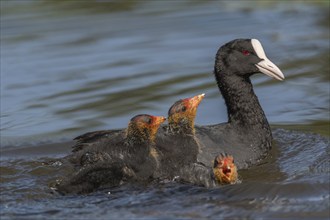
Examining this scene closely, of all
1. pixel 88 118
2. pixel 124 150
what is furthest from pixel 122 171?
pixel 88 118

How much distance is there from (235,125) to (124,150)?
4.17 feet

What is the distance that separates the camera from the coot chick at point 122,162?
25.3 feet

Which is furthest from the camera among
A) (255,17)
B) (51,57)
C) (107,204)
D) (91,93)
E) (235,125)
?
(255,17)

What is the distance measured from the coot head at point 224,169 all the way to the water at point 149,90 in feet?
0.30

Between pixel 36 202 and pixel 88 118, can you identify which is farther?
pixel 88 118

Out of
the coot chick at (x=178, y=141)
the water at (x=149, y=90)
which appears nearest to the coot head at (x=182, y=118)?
the coot chick at (x=178, y=141)

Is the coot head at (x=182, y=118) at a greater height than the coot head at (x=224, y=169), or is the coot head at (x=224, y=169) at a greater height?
the coot head at (x=182, y=118)

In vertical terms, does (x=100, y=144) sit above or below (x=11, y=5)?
below

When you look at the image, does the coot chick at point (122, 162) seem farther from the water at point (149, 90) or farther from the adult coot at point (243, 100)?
the adult coot at point (243, 100)

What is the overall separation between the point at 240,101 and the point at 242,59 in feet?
1.13

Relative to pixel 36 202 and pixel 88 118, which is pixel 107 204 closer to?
pixel 36 202

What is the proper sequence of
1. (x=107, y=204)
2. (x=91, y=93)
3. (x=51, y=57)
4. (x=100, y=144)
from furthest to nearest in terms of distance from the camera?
(x=51, y=57) → (x=91, y=93) → (x=100, y=144) → (x=107, y=204)

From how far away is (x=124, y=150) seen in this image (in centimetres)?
788

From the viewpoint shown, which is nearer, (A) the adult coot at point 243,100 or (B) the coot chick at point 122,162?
(B) the coot chick at point 122,162
